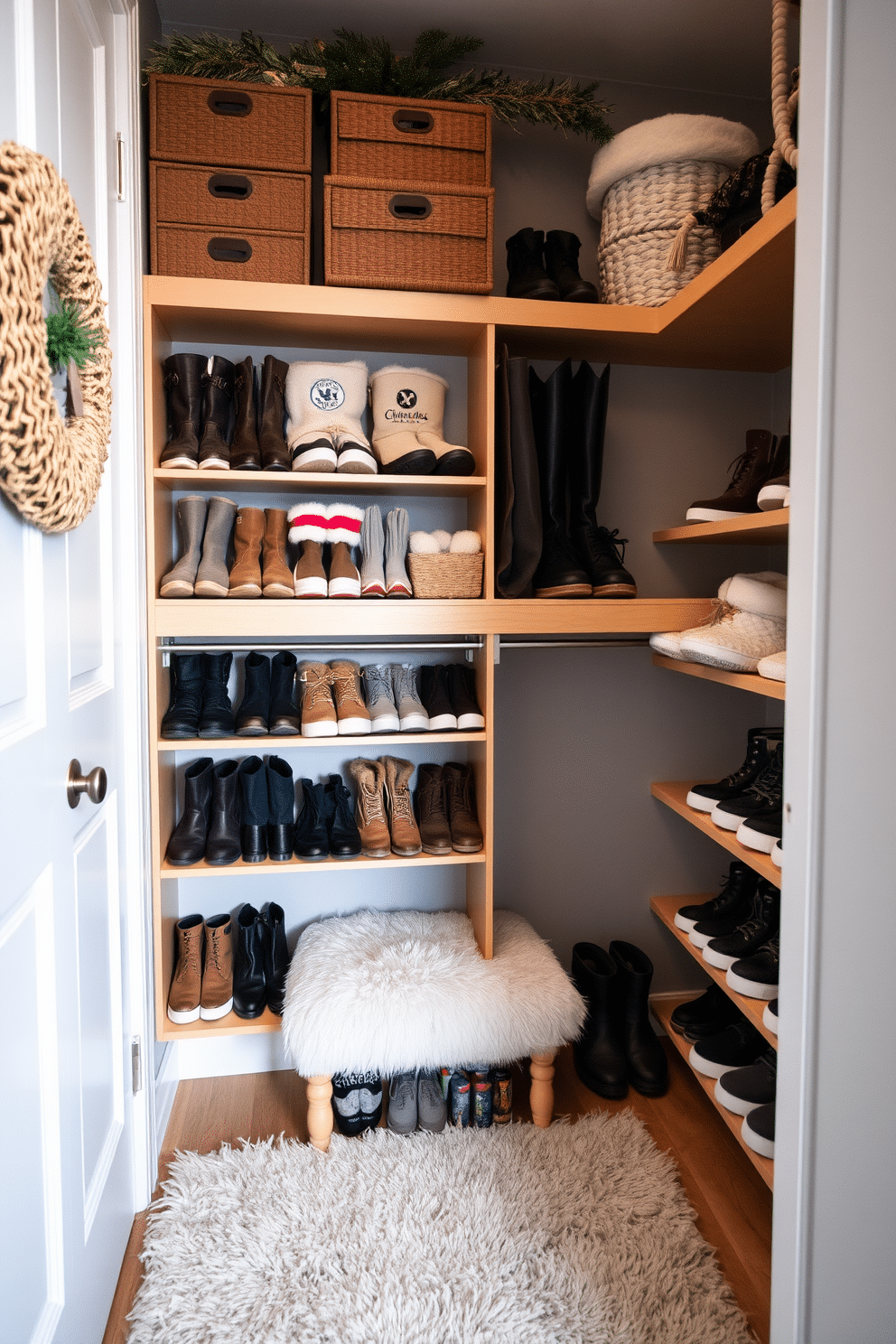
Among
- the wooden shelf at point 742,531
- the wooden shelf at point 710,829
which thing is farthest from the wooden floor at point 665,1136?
the wooden shelf at point 742,531

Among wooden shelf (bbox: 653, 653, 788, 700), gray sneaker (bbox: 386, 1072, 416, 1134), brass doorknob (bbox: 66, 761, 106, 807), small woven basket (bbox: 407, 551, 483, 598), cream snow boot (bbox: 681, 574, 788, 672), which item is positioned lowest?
gray sneaker (bbox: 386, 1072, 416, 1134)

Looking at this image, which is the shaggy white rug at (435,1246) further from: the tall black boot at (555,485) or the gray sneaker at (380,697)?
the tall black boot at (555,485)

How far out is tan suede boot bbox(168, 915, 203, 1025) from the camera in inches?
65.6

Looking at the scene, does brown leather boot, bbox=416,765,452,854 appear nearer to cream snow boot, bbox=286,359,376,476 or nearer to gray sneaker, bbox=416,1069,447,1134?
gray sneaker, bbox=416,1069,447,1134

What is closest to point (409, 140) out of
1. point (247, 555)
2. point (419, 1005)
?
point (247, 555)

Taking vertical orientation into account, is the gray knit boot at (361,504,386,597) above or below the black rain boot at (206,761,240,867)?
above

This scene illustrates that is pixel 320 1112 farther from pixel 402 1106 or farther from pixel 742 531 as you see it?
pixel 742 531

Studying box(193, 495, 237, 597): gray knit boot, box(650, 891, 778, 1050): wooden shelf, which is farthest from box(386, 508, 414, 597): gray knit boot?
box(650, 891, 778, 1050): wooden shelf

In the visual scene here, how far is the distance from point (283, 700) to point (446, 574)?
474 mm

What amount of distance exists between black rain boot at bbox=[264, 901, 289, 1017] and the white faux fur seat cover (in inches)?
2.7

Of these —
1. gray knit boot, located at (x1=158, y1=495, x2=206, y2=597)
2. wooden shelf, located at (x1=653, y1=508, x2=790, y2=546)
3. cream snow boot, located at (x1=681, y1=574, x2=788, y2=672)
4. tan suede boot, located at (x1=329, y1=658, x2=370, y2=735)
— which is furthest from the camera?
tan suede boot, located at (x1=329, y1=658, x2=370, y2=735)

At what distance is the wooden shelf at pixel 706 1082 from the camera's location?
1.34 metres

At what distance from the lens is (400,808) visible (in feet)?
6.12

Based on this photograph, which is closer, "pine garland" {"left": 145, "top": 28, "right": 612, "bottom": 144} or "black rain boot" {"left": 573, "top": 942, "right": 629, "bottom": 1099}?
"pine garland" {"left": 145, "top": 28, "right": 612, "bottom": 144}
